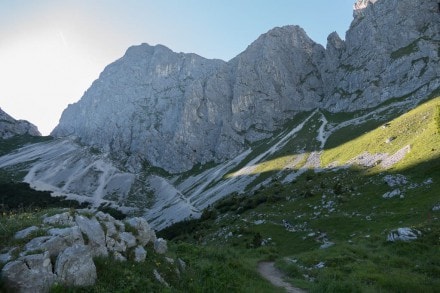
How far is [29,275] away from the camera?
11789 millimetres

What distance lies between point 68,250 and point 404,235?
2238 cm

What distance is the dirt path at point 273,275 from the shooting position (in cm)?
2003

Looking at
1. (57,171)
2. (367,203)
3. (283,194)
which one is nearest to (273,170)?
(283,194)

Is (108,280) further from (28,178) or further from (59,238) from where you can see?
(28,178)

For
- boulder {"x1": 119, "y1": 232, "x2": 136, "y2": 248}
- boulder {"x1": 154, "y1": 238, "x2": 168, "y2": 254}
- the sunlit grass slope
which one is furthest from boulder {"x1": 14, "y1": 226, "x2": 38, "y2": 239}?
the sunlit grass slope

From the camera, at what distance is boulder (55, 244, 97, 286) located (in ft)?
41.6

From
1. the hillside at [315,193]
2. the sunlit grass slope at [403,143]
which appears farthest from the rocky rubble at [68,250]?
the sunlit grass slope at [403,143]

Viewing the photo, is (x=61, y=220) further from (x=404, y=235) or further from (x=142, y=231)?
(x=404, y=235)

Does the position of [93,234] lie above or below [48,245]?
below

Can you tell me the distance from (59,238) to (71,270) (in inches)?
56.7

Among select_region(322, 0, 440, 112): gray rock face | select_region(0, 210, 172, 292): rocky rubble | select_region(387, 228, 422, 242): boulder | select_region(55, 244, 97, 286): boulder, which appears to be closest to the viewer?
select_region(0, 210, 172, 292): rocky rubble

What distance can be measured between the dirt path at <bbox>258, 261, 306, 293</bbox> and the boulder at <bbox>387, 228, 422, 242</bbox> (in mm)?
8594

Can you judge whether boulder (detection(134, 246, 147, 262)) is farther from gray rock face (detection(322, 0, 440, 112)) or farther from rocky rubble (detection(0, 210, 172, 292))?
gray rock face (detection(322, 0, 440, 112))

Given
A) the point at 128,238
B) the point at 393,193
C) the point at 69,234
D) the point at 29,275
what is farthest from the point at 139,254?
the point at 393,193
